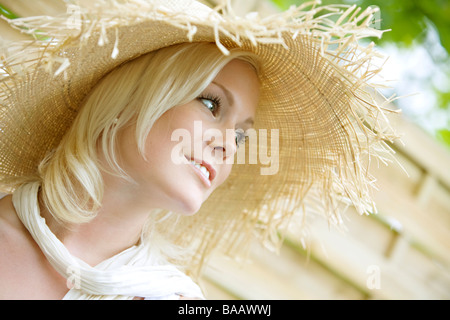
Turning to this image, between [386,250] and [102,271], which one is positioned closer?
[102,271]

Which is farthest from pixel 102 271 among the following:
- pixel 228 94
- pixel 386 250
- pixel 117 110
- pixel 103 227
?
pixel 386 250

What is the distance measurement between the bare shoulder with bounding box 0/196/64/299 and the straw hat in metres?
0.16

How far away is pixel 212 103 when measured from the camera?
100cm

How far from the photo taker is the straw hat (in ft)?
2.62

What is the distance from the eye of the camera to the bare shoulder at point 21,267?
36.4 inches

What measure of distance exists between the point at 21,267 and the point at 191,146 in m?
0.41

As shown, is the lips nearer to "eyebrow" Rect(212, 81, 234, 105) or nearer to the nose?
the nose

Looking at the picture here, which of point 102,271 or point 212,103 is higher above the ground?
point 212,103

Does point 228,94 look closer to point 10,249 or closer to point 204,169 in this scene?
point 204,169

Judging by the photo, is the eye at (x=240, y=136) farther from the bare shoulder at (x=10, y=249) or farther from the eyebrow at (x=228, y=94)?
the bare shoulder at (x=10, y=249)

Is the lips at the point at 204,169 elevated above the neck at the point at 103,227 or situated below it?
above

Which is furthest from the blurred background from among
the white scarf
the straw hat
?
the white scarf
